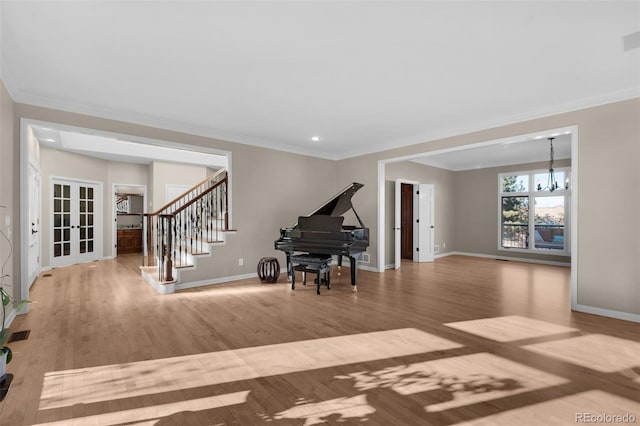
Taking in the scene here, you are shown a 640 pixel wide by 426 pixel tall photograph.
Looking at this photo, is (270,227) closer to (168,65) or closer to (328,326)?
(328,326)

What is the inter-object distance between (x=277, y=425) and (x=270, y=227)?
4539mm

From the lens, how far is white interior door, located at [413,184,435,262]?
798 centimetres

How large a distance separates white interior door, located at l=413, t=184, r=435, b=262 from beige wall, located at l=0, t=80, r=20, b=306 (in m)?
7.58

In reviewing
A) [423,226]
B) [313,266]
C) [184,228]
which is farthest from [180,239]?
[423,226]

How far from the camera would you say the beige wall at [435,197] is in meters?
7.29

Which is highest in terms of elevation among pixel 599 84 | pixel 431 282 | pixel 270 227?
pixel 599 84

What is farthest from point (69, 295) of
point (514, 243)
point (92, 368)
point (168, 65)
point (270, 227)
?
point (514, 243)

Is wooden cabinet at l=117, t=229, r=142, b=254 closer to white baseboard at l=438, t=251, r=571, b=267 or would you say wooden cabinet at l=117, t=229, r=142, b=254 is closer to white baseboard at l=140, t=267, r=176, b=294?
white baseboard at l=140, t=267, r=176, b=294

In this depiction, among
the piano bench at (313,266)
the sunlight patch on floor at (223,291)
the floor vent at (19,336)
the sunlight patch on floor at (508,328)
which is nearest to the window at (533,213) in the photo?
the sunlight patch on floor at (508,328)

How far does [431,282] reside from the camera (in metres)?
5.55

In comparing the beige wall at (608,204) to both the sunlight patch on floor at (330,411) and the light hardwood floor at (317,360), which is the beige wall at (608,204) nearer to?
the light hardwood floor at (317,360)

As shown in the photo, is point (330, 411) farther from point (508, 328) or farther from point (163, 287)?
point (163, 287)

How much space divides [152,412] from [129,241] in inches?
361

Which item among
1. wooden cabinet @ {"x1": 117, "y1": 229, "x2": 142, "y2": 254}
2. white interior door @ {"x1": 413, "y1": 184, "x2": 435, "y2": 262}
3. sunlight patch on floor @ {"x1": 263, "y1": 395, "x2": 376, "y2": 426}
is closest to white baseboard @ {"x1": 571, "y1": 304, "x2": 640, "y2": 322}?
sunlight patch on floor @ {"x1": 263, "y1": 395, "x2": 376, "y2": 426}
